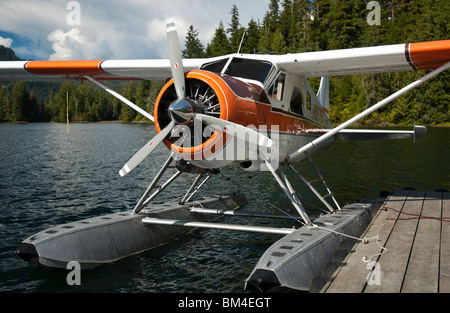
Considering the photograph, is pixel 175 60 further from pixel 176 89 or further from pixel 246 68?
pixel 246 68

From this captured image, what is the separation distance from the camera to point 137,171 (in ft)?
53.3

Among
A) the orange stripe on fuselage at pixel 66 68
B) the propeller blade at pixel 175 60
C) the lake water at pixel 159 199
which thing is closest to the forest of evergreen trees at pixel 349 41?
the lake water at pixel 159 199

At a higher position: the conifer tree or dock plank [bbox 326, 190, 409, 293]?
the conifer tree

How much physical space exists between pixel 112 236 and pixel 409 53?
565cm

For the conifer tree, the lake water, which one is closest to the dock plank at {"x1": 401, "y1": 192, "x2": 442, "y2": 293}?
the lake water

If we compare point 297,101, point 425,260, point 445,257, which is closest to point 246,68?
point 297,101

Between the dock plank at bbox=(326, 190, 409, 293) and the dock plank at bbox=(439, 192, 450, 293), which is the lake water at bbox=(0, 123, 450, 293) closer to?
the dock plank at bbox=(326, 190, 409, 293)

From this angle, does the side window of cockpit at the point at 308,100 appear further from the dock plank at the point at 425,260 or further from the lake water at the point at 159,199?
the dock plank at the point at 425,260

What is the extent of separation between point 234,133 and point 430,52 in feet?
12.3

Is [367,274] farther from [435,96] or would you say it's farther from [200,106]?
[435,96]

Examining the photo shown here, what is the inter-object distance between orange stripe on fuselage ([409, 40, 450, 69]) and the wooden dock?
2722 millimetres

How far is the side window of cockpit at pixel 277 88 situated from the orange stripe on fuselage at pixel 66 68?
3.75 m

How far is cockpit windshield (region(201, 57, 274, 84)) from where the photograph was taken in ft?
20.0
